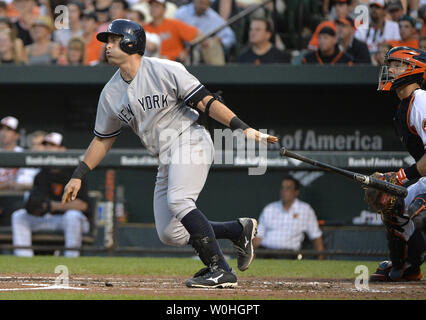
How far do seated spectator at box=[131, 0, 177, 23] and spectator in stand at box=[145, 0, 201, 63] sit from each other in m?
0.46

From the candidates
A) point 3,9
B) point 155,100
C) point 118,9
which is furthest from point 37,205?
point 155,100

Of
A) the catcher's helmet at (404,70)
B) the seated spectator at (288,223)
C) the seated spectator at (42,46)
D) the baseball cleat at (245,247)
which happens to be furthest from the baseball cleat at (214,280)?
the seated spectator at (42,46)

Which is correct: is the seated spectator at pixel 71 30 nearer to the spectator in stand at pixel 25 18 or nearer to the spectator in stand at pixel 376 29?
the spectator in stand at pixel 25 18

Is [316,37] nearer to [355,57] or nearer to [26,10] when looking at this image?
[355,57]

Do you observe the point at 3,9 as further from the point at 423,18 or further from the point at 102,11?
the point at 423,18

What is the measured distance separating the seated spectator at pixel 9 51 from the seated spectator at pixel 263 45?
3.19 m

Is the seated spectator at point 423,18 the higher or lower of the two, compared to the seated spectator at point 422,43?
higher

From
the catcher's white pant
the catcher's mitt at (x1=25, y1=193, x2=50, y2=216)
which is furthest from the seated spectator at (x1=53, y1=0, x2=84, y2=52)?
the catcher's white pant

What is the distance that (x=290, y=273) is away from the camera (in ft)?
22.5

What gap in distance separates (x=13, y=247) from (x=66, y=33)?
3.84 m

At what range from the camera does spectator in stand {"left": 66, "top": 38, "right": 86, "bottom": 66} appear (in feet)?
35.2

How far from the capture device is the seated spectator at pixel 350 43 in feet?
33.3

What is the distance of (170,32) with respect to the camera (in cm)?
1087
